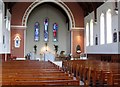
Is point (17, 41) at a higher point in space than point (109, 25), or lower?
lower

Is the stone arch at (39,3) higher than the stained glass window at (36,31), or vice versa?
the stone arch at (39,3)

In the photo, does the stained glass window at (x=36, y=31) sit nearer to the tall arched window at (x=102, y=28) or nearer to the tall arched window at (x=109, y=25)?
the tall arched window at (x=102, y=28)

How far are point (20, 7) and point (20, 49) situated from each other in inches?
163

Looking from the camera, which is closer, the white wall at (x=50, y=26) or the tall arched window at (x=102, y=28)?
the tall arched window at (x=102, y=28)

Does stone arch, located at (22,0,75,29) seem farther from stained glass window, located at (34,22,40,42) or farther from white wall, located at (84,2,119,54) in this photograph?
stained glass window, located at (34,22,40,42)

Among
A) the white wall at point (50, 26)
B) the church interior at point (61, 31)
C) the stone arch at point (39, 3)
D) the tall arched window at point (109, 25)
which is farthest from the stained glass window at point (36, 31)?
the tall arched window at point (109, 25)

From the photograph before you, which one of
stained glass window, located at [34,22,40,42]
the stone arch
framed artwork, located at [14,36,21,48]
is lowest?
framed artwork, located at [14,36,21,48]

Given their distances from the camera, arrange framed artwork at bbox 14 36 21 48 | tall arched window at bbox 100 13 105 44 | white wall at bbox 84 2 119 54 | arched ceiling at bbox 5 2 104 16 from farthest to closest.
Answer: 1. framed artwork at bbox 14 36 21 48
2. arched ceiling at bbox 5 2 104 16
3. tall arched window at bbox 100 13 105 44
4. white wall at bbox 84 2 119 54

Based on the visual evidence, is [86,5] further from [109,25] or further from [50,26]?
[109,25]

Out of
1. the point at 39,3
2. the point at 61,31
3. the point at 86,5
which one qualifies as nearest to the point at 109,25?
the point at 86,5

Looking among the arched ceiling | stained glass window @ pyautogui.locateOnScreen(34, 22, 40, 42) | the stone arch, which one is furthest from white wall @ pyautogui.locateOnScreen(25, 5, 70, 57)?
the arched ceiling

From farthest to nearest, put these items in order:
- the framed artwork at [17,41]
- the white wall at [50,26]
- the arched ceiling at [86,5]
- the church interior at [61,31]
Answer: the white wall at [50,26] → the framed artwork at [17,41] → the arched ceiling at [86,5] → the church interior at [61,31]

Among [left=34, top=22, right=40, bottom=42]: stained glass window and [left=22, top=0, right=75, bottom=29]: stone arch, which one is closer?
[left=22, top=0, right=75, bottom=29]: stone arch

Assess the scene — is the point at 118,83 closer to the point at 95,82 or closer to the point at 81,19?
the point at 95,82
